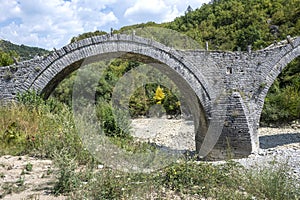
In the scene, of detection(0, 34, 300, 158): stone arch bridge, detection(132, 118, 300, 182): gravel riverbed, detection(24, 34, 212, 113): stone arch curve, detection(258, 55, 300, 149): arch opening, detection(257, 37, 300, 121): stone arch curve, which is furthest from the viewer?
detection(258, 55, 300, 149): arch opening

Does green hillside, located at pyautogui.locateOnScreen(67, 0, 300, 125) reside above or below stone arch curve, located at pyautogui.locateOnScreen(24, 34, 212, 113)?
above

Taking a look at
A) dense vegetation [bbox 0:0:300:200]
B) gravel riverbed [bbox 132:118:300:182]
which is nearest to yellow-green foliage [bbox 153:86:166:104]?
gravel riverbed [bbox 132:118:300:182]

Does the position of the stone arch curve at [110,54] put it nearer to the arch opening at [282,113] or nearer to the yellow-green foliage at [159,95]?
the arch opening at [282,113]

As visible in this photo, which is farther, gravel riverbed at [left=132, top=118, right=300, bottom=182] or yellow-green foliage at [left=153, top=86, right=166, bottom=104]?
yellow-green foliage at [left=153, top=86, right=166, bottom=104]

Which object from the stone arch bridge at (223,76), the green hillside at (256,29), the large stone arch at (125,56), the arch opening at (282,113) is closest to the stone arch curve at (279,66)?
the stone arch bridge at (223,76)

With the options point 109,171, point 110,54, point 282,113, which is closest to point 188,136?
point 282,113

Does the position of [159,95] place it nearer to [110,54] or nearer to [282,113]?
[282,113]

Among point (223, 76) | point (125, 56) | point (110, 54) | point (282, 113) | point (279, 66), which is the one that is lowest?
point (282, 113)

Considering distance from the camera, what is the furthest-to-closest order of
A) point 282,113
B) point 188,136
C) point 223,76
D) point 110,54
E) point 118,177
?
1. point 282,113
2. point 188,136
3. point 223,76
4. point 110,54
5. point 118,177

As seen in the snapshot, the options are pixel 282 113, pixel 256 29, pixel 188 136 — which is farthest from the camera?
pixel 256 29

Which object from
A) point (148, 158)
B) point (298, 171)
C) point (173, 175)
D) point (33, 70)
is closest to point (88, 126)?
point (148, 158)

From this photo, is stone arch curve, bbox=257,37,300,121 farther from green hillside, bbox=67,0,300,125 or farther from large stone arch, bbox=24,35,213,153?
green hillside, bbox=67,0,300,125

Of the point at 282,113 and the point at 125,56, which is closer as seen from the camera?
the point at 125,56

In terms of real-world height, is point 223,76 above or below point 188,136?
above
